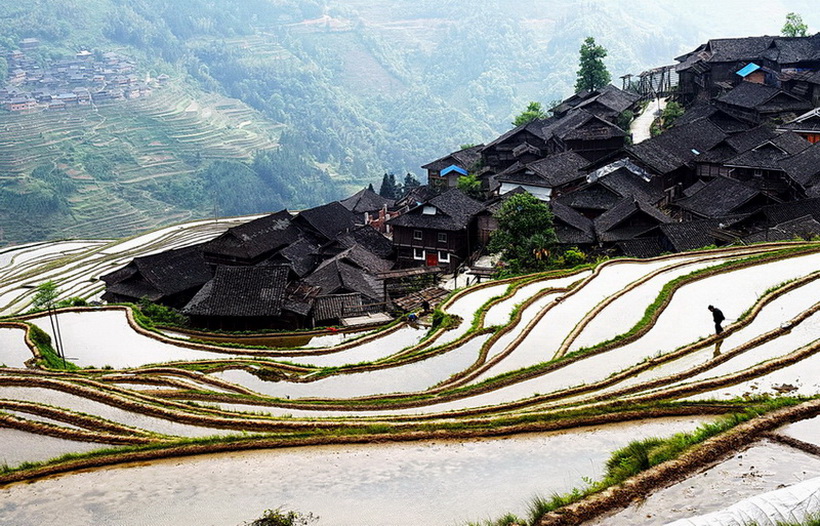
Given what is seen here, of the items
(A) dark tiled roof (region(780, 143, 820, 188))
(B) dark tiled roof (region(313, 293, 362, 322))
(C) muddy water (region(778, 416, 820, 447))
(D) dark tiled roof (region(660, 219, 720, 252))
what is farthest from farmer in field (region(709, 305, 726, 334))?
(A) dark tiled roof (region(780, 143, 820, 188))

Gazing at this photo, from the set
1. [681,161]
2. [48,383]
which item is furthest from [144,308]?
[681,161]

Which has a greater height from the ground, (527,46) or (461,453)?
(527,46)

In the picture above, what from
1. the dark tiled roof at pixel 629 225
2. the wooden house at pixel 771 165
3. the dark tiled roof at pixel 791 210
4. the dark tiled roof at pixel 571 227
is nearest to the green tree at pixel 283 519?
the dark tiled roof at pixel 791 210

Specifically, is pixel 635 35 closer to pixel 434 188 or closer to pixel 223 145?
pixel 223 145

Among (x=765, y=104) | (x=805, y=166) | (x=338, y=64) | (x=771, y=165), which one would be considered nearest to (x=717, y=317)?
(x=805, y=166)

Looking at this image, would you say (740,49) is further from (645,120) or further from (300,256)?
(300,256)

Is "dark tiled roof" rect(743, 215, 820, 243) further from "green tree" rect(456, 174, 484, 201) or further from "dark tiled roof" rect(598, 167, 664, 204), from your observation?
"green tree" rect(456, 174, 484, 201)
